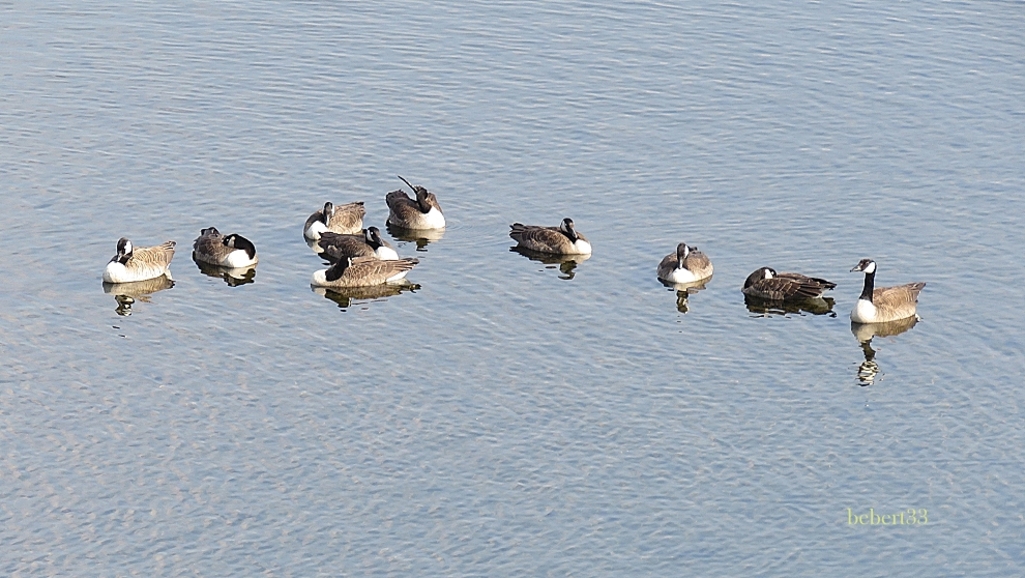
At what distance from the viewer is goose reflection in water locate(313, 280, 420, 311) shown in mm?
43250

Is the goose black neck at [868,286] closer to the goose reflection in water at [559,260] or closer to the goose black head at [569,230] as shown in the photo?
the goose reflection in water at [559,260]

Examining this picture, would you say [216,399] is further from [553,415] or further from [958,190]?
[958,190]

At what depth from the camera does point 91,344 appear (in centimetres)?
3944

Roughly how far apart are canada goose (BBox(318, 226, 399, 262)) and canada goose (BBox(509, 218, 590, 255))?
3546 millimetres

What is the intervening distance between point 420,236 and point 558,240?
415cm

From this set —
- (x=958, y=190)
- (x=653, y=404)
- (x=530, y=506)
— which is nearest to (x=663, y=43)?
(x=958, y=190)

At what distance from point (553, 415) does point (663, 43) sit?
101 ft

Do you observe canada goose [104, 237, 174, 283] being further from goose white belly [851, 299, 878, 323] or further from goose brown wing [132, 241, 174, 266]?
goose white belly [851, 299, 878, 323]

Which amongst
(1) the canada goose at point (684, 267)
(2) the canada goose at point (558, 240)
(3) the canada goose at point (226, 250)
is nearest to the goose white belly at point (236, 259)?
(3) the canada goose at point (226, 250)

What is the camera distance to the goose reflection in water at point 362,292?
43250 mm

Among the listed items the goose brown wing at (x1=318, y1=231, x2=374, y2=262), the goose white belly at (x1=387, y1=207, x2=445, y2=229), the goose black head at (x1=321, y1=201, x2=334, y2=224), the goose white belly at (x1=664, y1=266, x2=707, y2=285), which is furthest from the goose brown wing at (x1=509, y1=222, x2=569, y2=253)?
the goose black head at (x1=321, y1=201, x2=334, y2=224)

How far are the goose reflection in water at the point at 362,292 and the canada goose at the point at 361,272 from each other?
0.37 ft

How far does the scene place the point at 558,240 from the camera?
4516cm

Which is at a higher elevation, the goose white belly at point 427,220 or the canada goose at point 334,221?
the goose white belly at point 427,220
